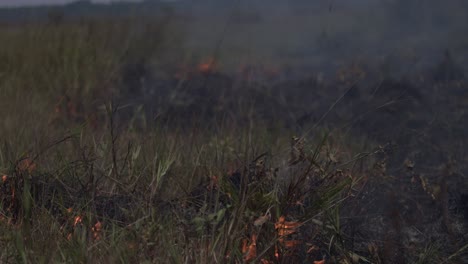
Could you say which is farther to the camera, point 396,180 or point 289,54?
point 289,54

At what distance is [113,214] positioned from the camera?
3691mm

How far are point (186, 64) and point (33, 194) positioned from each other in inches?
215

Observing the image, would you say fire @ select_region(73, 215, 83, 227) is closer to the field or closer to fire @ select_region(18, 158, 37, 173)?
the field

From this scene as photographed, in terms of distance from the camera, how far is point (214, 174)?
385cm

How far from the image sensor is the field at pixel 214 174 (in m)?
3.29

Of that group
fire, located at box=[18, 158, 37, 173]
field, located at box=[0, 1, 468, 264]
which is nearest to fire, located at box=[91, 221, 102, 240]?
field, located at box=[0, 1, 468, 264]

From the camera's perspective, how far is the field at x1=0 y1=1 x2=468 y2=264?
10.8 feet

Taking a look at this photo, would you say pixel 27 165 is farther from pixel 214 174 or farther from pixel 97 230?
pixel 214 174

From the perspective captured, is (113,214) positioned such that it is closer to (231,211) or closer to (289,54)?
(231,211)

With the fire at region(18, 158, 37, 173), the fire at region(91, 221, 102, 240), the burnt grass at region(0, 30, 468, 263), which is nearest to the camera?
the burnt grass at region(0, 30, 468, 263)

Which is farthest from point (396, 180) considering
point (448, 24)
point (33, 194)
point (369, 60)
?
point (448, 24)

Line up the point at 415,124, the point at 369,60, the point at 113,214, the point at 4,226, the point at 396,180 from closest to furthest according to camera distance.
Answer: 1. the point at 4,226
2. the point at 113,214
3. the point at 396,180
4. the point at 415,124
5. the point at 369,60

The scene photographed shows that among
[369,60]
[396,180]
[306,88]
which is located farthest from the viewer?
[369,60]

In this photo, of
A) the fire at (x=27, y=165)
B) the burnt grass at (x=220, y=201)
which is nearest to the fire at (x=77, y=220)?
the burnt grass at (x=220, y=201)
